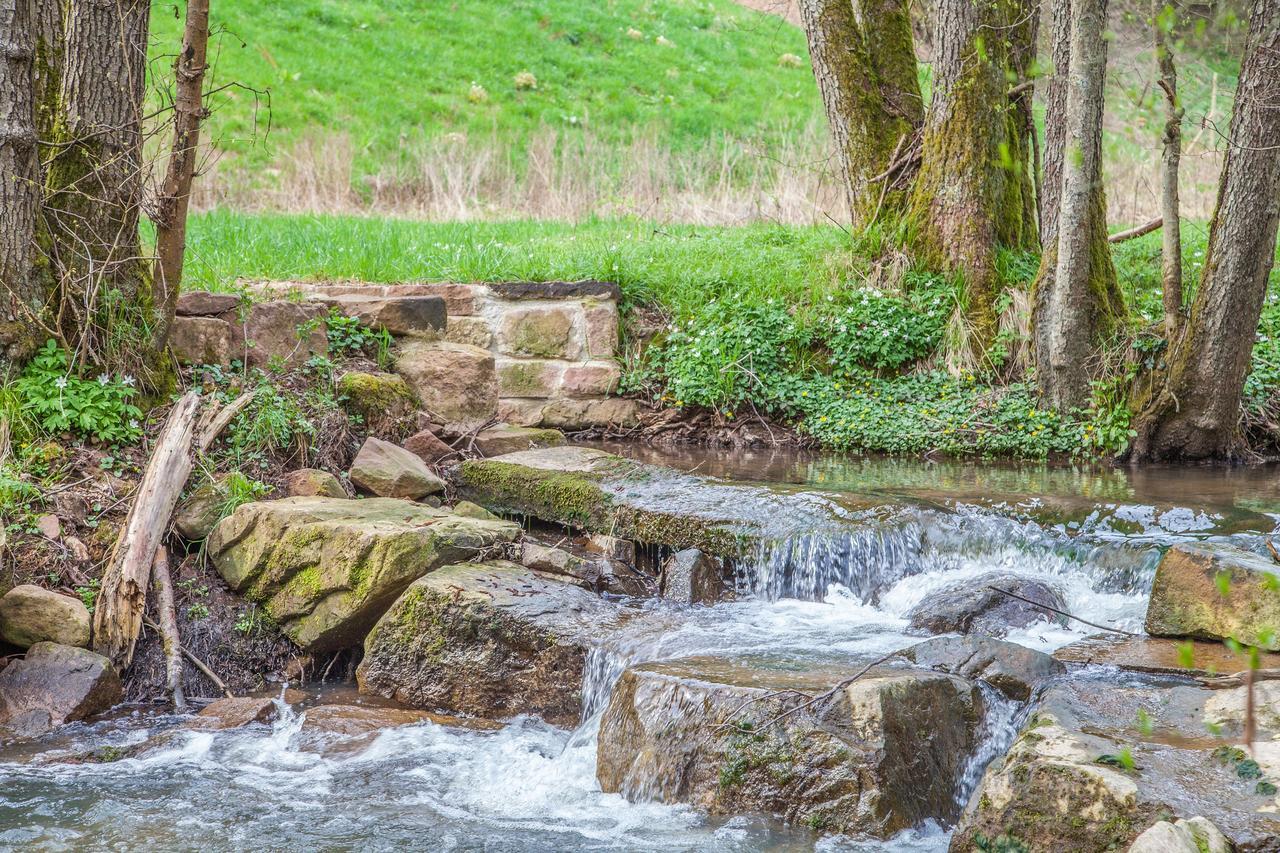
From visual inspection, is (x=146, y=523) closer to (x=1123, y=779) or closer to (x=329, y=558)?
(x=329, y=558)

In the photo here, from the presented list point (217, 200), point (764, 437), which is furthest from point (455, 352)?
point (217, 200)

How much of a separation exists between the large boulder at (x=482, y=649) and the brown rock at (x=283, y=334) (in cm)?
262

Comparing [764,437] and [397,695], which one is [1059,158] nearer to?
[764,437]

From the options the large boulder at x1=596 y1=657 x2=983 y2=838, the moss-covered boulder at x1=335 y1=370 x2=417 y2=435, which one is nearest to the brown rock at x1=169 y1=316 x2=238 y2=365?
the moss-covered boulder at x1=335 y1=370 x2=417 y2=435

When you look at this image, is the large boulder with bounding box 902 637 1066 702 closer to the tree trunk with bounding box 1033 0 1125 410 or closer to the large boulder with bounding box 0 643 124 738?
the large boulder with bounding box 0 643 124 738

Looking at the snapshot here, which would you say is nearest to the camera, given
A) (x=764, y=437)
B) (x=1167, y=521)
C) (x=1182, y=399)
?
(x=1167, y=521)

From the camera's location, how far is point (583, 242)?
394 inches

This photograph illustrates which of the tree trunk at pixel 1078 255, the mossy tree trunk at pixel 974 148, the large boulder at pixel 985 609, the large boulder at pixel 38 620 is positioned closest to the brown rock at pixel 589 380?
the mossy tree trunk at pixel 974 148

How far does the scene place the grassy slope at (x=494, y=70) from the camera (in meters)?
20.4

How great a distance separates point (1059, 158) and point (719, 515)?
390 centimetres

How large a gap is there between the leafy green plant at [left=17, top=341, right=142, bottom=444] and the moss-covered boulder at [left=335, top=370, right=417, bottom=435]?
1371mm

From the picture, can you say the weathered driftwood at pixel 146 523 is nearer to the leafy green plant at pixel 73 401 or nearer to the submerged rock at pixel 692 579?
the leafy green plant at pixel 73 401

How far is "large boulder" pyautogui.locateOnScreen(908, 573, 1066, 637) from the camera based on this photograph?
4.73 metres

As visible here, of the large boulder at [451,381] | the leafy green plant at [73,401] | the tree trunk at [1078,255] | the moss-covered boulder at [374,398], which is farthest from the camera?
the large boulder at [451,381]
